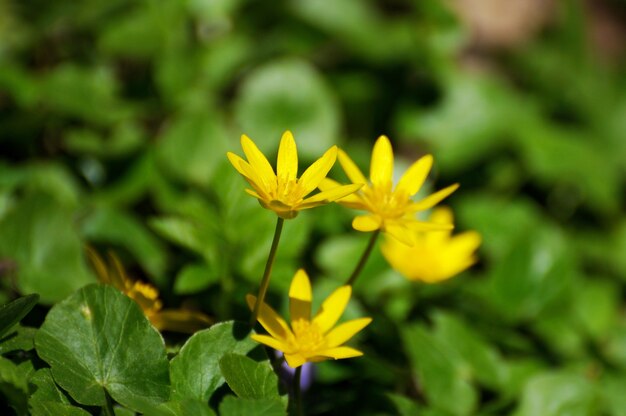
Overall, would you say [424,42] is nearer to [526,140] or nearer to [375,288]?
[526,140]

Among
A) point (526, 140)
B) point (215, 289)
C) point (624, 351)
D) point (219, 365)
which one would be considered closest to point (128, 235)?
point (215, 289)

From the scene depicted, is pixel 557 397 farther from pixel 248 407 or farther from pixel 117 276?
pixel 117 276

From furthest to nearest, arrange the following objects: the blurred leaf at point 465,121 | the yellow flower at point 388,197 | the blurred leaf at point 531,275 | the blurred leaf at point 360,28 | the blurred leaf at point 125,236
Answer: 1. the blurred leaf at point 360,28
2. the blurred leaf at point 465,121
3. the blurred leaf at point 531,275
4. the blurred leaf at point 125,236
5. the yellow flower at point 388,197

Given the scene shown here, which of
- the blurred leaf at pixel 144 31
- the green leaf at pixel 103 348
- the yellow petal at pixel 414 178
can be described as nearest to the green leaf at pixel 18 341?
the green leaf at pixel 103 348

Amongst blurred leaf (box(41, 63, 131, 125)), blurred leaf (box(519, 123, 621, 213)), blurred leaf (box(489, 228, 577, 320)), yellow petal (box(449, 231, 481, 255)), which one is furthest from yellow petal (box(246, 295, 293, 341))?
blurred leaf (box(519, 123, 621, 213))

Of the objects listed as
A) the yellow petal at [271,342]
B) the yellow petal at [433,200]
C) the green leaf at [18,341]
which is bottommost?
the green leaf at [18,341]

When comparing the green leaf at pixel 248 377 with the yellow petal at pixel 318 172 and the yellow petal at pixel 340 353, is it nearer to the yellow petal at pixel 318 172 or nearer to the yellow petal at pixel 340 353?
the yellow petal at pixel 340 353
